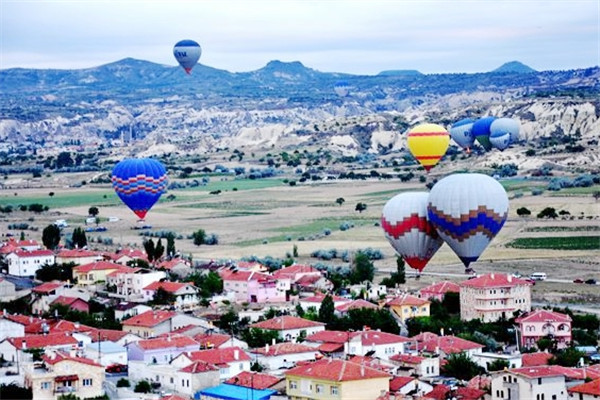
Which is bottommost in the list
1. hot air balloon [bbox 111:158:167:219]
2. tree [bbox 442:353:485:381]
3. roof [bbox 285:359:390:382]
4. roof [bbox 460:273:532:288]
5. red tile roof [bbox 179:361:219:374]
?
tree [bbox 442:353:485:381]

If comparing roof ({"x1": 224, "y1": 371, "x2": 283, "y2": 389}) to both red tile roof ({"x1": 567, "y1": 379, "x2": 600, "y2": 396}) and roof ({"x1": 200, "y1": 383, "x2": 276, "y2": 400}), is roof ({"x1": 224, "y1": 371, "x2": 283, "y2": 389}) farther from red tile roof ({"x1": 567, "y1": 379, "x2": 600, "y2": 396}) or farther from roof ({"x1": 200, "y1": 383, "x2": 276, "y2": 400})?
red tile roof ({"x1": 567, "y1": 379, "x2": 600, "y2": 396})

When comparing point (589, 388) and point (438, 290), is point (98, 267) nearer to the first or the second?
point (438, 290)

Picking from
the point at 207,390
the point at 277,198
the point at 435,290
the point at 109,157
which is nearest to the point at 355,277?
the point at 435,290

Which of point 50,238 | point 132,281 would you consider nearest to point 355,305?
point 132,281

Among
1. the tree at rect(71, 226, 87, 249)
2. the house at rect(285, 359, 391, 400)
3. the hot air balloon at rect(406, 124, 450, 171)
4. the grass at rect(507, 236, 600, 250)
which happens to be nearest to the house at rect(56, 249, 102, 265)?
the tree at rect(71, 226, 87, 249)

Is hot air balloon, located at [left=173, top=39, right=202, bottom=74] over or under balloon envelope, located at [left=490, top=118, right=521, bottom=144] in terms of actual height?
over

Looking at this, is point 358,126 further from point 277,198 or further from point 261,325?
point 261,325

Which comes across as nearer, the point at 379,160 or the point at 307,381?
the point at 307,381
